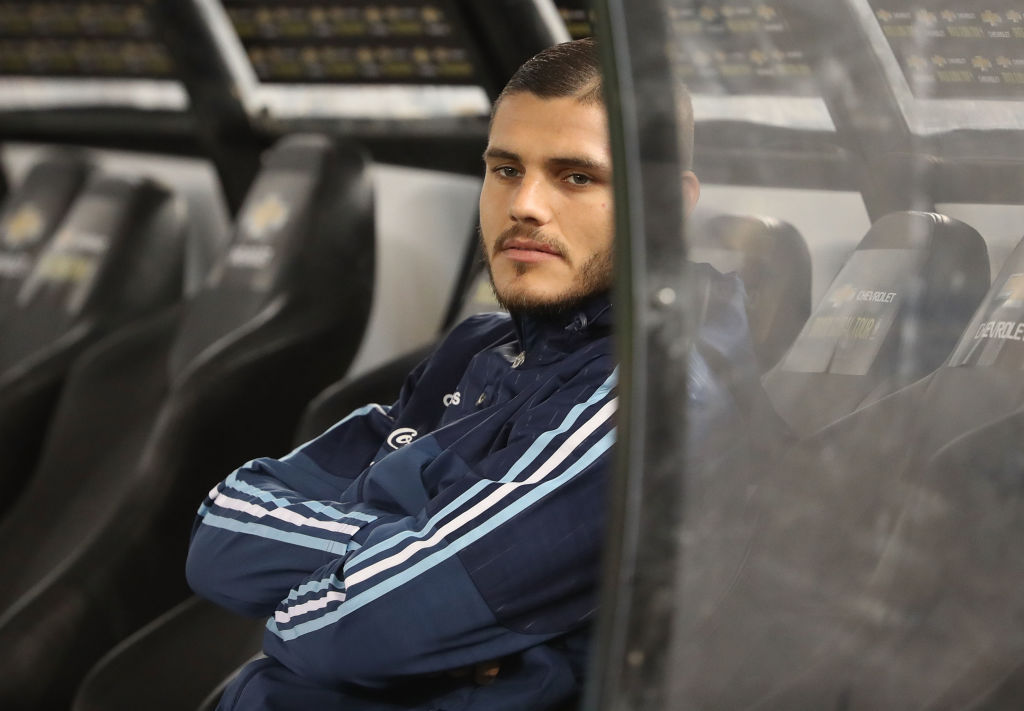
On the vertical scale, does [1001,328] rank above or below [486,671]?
above

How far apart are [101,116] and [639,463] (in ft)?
8.98

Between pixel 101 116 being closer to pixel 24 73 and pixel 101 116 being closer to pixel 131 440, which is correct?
pixel 24 73

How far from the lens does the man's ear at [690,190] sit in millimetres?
598

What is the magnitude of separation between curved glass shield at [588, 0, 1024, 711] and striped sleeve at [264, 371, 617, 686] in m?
0.29

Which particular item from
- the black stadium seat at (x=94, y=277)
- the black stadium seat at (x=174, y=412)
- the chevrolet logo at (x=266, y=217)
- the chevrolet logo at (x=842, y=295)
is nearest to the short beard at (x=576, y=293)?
the chevrolet logo at (x=842, y=295)

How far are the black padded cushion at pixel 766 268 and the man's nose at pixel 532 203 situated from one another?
358 millimetres

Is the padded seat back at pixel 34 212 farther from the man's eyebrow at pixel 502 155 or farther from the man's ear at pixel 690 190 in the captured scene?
the man's ear at pixel 690 190

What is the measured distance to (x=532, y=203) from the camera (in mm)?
1008

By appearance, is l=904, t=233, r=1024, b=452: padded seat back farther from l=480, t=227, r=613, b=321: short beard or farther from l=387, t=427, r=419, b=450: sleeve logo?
l=387, t=427, r=419, b=450: sleeve logo

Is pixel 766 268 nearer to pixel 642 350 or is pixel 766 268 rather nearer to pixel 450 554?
pixel 642 350

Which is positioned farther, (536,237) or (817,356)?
(536,237)

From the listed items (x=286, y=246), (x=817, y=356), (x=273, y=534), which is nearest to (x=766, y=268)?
(x=817, y=356)

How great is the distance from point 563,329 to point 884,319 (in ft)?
1.29

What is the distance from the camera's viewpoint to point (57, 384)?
2479mm
